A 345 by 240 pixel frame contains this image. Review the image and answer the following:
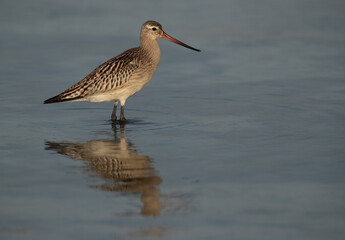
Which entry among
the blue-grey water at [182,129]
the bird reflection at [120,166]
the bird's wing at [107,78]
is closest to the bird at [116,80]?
the bird's wing at [107,78]

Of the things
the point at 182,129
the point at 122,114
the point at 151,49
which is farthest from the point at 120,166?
the point at 151,49

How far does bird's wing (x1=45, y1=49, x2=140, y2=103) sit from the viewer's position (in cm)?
Result: 1081

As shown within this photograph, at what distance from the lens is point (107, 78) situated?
36.1 ft

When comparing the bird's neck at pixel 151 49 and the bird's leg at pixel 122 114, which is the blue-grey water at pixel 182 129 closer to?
the bird's leg at pixel 122 114

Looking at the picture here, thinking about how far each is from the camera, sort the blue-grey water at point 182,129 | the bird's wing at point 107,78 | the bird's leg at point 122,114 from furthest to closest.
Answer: the bird's wing at point 107,78 < the bird's leg at point 122,114 < the blue-grey water at point 182,129

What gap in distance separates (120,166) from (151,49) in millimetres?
3637

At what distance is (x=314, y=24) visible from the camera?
1636 centimetres

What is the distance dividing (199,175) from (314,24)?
9.45m

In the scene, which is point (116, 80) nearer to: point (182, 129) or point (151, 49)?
point (151, 49)

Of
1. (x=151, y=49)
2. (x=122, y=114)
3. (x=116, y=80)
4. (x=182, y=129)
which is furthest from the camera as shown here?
(x=151, y=49)

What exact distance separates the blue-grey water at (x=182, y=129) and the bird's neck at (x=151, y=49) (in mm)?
681

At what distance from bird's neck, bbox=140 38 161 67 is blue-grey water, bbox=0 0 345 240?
68 cm

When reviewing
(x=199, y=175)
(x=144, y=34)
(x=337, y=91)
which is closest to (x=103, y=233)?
(x=199, y=175)

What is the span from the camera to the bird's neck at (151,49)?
37.2 feet
